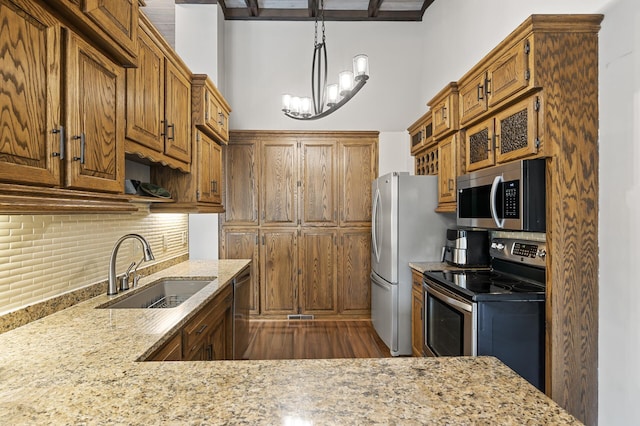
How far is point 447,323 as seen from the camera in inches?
98.7

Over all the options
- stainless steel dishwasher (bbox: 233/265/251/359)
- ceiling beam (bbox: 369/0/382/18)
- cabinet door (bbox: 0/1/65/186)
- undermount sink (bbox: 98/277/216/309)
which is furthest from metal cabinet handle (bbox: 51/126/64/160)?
ceiling beam (bbox: 369/0/382/18)

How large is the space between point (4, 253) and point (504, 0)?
338 centimetres

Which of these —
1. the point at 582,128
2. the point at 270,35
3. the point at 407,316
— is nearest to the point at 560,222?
the point at 582,128

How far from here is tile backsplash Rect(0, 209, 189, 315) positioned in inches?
58.8

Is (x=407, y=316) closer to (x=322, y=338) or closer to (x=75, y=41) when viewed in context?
(x=322, y=338)

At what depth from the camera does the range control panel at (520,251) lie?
7.56ft

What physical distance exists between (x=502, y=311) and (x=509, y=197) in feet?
2.17

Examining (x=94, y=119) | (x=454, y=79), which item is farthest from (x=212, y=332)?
(x=454, y=79)

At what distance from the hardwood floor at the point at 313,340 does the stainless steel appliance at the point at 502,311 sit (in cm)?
115

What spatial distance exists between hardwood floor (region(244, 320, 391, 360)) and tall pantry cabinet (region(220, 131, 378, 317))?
0.20 metres

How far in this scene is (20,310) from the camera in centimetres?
152

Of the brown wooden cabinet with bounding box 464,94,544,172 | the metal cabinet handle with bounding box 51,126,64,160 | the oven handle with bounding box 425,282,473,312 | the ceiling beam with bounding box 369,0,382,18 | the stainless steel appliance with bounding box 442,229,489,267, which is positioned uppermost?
the ceiling beam with bounding box 369,0,382,18

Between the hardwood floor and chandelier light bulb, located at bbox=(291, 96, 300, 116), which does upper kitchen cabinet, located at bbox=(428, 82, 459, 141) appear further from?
the hardwood floor

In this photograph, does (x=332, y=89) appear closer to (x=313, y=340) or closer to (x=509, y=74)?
(x=509, y=74)
